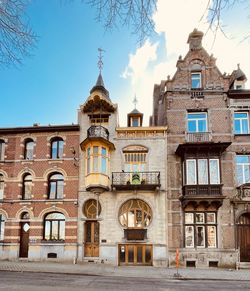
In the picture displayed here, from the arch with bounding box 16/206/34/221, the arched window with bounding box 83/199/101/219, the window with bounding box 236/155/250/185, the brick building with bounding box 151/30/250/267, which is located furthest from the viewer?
the arch with bounding box 16/206/34/221

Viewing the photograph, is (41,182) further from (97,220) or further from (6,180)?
(97,220)

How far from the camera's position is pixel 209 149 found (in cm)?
2262

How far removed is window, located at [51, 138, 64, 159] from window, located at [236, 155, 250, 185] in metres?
13.5

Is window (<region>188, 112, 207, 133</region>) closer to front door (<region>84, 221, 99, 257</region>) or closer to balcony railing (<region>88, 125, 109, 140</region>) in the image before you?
balcony railing (<region>88, 125, 109, 140</region>)

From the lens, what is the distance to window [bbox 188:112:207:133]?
943 inches

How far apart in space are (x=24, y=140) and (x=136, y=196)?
10085mm

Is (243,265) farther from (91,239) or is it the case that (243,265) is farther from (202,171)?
(91,239)

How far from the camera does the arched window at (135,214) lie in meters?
22.6

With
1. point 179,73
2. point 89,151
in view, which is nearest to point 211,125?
point 179,73

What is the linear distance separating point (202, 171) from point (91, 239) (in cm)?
948

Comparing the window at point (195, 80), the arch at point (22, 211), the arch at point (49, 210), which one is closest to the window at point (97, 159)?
the arch at point (49, 210)

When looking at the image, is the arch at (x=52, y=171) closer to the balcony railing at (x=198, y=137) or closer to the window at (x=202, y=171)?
the window at (x=202, y=171)

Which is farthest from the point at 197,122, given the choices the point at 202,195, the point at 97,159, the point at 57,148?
the point at 57,148

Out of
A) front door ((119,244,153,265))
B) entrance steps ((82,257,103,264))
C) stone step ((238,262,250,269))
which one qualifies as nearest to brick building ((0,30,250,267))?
front door ((119,244,153,265))
